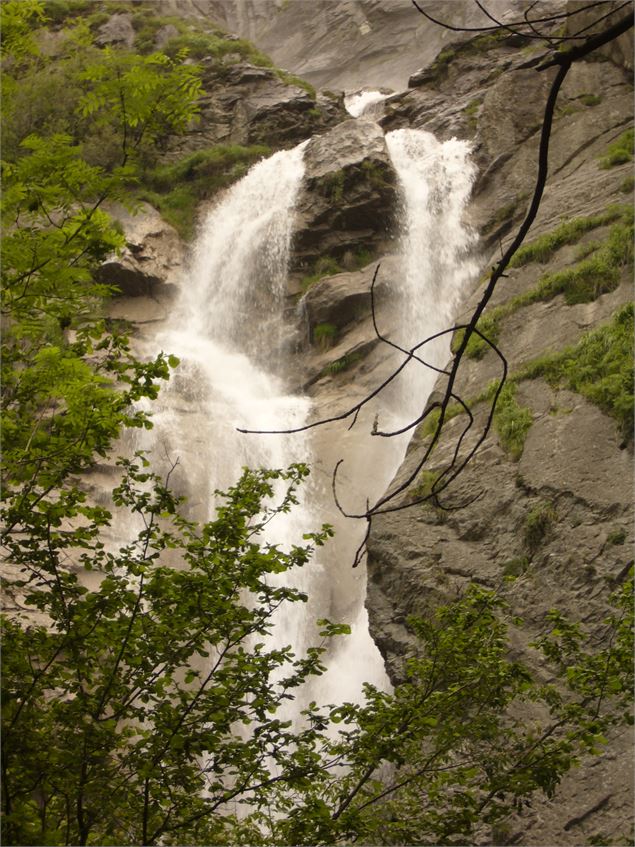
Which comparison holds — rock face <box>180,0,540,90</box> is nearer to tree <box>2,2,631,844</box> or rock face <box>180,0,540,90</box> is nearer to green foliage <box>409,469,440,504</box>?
green foliage <box>409,469,440,504</box>

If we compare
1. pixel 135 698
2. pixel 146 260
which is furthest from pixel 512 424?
pixel 146 260

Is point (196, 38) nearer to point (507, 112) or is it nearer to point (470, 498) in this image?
point (507, 112)

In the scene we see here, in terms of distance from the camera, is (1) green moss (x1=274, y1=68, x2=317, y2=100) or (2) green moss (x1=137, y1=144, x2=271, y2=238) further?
(1) green moss (x1=274, y1=68, x2=317, y2=100)

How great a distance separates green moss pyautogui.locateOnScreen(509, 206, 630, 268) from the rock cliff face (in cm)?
5

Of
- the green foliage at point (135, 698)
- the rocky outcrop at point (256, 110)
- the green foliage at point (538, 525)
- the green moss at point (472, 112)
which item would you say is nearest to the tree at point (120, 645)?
the green foliage at point (135, 698)

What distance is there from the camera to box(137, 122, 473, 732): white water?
14.9 metres

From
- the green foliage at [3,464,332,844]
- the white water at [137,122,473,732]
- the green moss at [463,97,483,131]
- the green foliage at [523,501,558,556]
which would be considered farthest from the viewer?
the green moss at [463,97,483,131]

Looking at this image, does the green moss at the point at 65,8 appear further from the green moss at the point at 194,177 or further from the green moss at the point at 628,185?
the green moss at the point at 628,185

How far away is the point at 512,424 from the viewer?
38.9 feet

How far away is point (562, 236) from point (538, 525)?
707 cm

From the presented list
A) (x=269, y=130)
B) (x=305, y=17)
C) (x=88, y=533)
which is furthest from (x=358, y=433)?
(x=305, y=17)

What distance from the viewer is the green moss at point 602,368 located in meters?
11.1

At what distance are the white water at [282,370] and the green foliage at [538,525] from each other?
10.8 ft

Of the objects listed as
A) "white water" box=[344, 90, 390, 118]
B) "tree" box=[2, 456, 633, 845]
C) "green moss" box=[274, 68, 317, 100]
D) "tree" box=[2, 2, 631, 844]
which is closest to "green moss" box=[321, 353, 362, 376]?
"white water" box=[344, 90, 390, 118]
